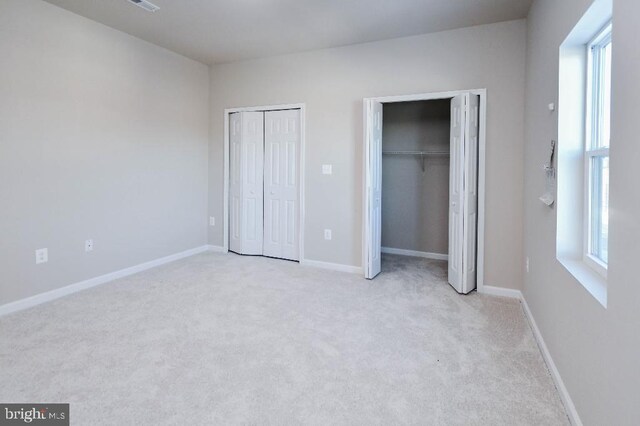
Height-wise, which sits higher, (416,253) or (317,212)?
(317,212)

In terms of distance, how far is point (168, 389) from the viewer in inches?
76.8

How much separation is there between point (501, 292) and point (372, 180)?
170 cm

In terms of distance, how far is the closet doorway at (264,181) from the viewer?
469 cm

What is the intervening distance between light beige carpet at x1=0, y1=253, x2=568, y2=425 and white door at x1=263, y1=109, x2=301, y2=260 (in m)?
1.17

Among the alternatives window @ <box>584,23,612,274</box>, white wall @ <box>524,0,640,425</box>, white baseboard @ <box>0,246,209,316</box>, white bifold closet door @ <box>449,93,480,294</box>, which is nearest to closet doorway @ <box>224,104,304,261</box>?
white baseboard @ <box>0,246,209,316</box>

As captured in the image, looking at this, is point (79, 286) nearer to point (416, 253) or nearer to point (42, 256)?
point (42, 256)

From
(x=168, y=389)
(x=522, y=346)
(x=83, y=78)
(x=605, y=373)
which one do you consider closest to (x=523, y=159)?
(x=522, y=346)

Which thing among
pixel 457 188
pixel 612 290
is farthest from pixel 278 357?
pixel 457 188

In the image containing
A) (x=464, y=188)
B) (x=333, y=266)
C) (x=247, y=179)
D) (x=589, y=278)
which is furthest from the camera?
(x=247, y=179)

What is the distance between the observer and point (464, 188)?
3.48 meters

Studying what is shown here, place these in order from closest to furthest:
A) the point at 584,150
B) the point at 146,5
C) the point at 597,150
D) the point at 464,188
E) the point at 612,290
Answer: the point at 612,290 → the point at 597,150 → the point at 584,150 → the point at 146,5 → the point at 464,188

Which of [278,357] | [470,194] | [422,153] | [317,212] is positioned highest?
[422,153]

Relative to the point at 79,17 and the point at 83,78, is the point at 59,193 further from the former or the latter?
the point at 79,17

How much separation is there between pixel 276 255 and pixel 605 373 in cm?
390
